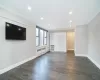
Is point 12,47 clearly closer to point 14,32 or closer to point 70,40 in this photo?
point 14,32

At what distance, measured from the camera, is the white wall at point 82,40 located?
261 inches

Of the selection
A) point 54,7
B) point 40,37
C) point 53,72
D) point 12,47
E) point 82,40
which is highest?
point 54,7

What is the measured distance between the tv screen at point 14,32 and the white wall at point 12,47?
0.54 ft

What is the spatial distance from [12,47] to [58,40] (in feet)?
20.6

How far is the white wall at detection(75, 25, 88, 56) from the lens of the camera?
663 cm

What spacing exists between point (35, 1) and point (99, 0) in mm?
1985

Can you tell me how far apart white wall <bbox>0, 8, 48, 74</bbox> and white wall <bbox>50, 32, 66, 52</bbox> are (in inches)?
173

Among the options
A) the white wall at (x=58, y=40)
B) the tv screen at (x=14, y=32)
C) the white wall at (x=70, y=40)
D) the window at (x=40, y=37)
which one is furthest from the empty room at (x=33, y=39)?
the white wall at (x=70, y=40)

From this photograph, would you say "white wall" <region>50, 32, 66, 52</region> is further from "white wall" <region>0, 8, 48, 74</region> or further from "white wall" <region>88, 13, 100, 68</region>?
"white wall" <region>88, 13, 100, 68</region>

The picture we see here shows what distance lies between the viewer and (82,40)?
6707 millimetres

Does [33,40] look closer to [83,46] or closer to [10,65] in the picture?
[10,65]

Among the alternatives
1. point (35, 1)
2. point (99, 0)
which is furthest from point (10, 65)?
point (99, 0)

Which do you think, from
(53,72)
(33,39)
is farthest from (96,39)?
(33,39)

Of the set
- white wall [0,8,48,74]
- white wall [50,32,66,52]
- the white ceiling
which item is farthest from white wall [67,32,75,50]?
the white ceiling
